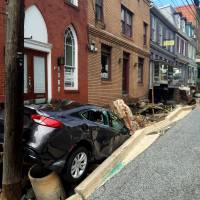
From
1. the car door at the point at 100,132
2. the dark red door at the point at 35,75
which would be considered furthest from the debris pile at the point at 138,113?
the car door at the point at 100,132

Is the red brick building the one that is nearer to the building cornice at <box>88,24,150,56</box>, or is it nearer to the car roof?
the building cornice at <box>88,24,150,56</box>

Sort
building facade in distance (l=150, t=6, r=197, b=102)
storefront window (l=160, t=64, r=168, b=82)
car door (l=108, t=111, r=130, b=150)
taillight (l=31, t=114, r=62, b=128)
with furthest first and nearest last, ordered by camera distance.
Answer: storefront window (l=160, t=64, r=168, b=82)
building facade in distance (l=150, t=6, r=197, b=102)
car door (l=108, t=111, r=130, b=150)
taillight (l=31, t=114, r=62, b=128)

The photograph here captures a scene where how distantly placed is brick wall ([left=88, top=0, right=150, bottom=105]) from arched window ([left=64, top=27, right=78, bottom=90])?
1253 mm

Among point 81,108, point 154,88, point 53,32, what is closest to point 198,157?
point 81,108

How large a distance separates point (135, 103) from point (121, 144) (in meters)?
12.1

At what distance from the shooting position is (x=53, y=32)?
39.5ft

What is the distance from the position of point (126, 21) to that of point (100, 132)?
1420 cm

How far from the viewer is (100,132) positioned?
273 inches

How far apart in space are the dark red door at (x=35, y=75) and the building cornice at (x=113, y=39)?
3941 millimetres

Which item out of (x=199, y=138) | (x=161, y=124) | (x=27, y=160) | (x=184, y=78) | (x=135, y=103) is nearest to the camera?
(x=27, y=160)

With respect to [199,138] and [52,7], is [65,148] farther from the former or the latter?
[52,7]

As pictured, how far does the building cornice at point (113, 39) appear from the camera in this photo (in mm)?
15201

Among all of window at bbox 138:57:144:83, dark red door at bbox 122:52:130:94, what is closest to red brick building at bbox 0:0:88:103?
dark red door at bbox 122:52:130:94

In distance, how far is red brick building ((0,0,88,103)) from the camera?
10859 mm
